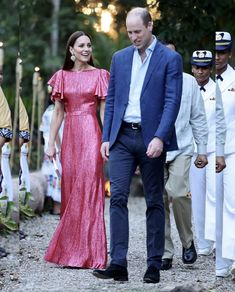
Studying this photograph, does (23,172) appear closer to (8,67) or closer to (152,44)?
(152,44)

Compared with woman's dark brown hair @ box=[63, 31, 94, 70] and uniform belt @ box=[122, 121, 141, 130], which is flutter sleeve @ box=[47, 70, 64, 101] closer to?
woman's dark brown hair @ box=[63, 31, 94, 70]

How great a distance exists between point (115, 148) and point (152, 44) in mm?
661

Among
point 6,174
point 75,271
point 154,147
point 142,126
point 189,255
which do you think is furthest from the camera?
point 6,174

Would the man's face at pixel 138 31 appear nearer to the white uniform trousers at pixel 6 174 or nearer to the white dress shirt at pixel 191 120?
the white dress shirt at pixel 191 120

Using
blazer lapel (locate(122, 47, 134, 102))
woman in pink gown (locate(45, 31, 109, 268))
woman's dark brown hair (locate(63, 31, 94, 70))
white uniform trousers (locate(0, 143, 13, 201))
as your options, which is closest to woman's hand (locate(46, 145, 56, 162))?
woman in pink gown (locate(45, 31, 109, 268))

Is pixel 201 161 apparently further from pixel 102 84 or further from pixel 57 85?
pixel 57 85

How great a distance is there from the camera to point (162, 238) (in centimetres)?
575

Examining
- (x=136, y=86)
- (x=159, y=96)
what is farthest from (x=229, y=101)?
(x=136, y=86)

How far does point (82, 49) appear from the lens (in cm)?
650

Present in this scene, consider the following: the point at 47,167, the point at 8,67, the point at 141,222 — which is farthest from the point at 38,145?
the point at 8,67

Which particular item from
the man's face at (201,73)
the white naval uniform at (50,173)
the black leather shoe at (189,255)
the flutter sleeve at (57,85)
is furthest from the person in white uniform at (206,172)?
the white naval uniform at (50,173)

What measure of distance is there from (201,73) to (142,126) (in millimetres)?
649

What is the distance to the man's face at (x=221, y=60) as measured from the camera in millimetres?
5840

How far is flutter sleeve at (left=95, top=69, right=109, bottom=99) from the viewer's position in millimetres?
6426
